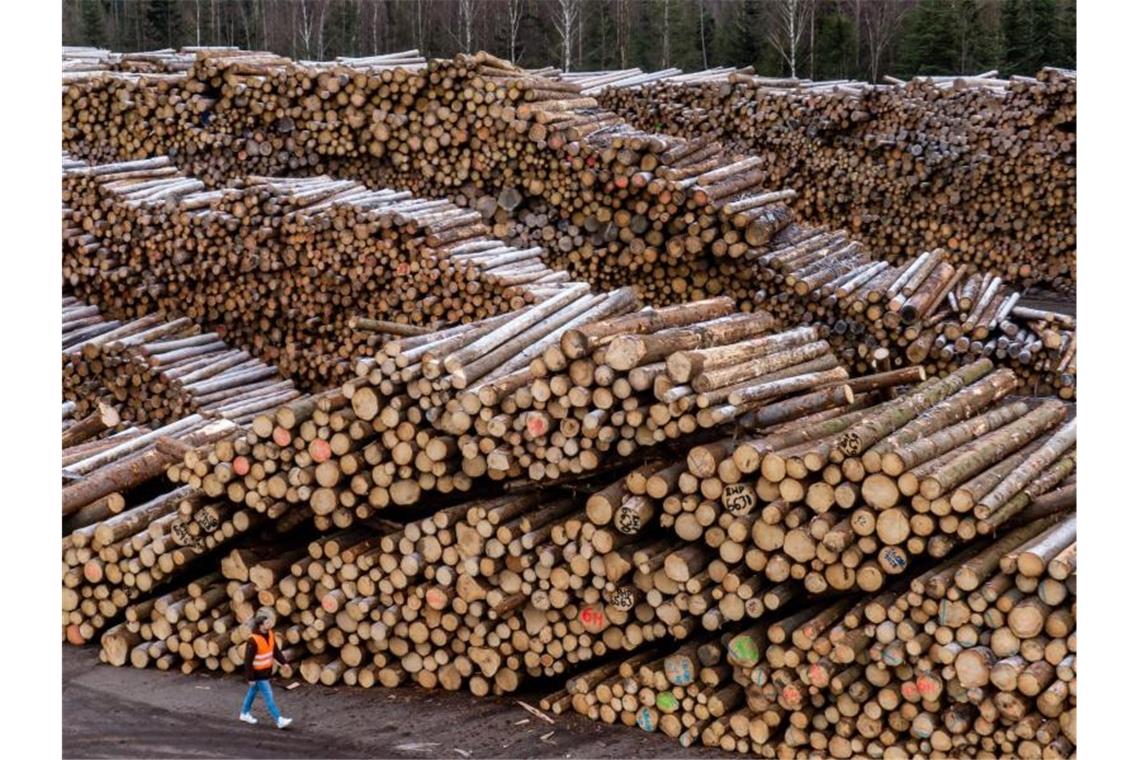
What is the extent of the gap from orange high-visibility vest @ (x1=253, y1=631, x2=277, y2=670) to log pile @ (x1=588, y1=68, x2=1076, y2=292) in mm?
14659

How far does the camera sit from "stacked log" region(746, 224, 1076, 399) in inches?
530

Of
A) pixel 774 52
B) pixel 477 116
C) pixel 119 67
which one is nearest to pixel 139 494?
pixel 477 116

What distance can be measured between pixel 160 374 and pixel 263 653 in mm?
6554

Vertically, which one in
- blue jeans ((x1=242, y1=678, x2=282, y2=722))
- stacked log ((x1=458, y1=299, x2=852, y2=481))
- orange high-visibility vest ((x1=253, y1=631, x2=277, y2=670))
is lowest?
blue jeans ((x1=242, y1=678, x2=282, y2=722))

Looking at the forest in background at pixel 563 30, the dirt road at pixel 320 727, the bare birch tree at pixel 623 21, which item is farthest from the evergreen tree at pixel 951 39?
the dirt road at pixel 320 727

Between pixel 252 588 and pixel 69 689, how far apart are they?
1.46 m

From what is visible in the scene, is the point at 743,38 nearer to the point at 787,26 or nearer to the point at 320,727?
the point at 787,26

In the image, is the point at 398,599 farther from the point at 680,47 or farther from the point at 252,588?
the point at 680,47

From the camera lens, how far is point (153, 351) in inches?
524

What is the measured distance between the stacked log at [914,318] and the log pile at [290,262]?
116 inches

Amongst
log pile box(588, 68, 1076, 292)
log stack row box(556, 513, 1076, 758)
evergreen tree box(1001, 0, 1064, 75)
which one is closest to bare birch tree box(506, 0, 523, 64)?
log pile box(588, 68, 1076, 292)

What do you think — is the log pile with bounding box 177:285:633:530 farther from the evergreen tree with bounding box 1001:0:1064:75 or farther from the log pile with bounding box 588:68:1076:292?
the evergreen tree with bounding box 1001:0:1064:75

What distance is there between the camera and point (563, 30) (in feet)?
106

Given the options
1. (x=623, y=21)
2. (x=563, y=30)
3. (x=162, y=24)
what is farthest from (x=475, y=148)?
(x=162, y=24)
